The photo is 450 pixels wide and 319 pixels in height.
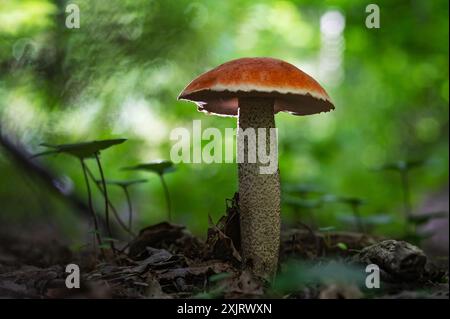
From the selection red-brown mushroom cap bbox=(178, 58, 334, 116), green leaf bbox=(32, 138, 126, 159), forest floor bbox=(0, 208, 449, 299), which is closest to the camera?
forest floor bbox=(0, 208, 449, 299)

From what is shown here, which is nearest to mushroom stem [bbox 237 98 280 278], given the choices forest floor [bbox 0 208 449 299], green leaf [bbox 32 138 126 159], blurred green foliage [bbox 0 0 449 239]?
forest floor [bbox 0 208 449 299]

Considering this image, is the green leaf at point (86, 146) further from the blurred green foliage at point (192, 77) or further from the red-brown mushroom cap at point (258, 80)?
the blurred green foliage at point (192, 77)

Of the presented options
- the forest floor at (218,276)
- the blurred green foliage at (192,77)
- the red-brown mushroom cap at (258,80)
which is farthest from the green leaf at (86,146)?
the blurred green foliage at (192,77)

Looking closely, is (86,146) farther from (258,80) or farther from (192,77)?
(192,77)

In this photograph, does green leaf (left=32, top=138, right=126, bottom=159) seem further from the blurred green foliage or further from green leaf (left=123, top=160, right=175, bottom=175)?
the blurred green foliage

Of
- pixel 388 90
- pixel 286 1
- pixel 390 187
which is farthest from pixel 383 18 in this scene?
pixel 390 187

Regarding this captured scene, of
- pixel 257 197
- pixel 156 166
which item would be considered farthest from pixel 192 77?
pixel 257 197
